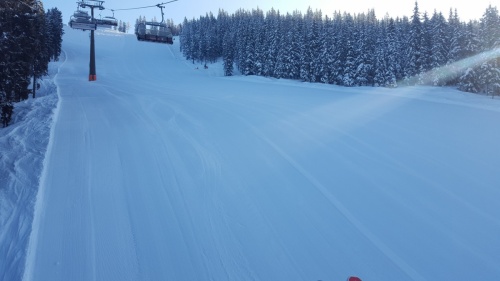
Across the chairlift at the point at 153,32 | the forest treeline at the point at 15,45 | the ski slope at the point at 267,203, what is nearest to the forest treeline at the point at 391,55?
the chairlift at the point at 153,32

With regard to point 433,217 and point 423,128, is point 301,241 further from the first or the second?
point 423,128

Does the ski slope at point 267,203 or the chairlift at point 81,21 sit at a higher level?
the chairlift at point 81,21

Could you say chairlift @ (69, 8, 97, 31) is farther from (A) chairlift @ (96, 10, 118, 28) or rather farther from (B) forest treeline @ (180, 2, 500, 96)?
(B) forest treeline @ (180, 2, 500, 96)

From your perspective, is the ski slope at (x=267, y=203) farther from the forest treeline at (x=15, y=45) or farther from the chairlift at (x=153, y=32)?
the chairlift at (x=153, y=32)

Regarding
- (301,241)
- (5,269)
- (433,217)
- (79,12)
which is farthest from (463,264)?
(79,12)

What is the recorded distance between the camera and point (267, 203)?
239 inches

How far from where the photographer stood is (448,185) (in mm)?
6641

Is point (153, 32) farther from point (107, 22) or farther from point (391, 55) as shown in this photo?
point (391, 55)

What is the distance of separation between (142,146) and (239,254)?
555 centimetres

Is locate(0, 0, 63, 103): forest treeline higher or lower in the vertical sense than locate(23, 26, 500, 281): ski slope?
higher

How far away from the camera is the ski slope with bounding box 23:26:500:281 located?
451 centimetres

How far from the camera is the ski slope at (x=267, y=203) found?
4.51m

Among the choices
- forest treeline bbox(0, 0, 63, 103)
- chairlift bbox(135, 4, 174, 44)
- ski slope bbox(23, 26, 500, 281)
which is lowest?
ski slope bbox(23, 26, 500, 281)

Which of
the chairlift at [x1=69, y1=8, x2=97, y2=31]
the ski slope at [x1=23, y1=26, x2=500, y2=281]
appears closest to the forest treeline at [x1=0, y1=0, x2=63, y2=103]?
the chairlift at [x1=69, y1=8, x2=97, y2=31]
